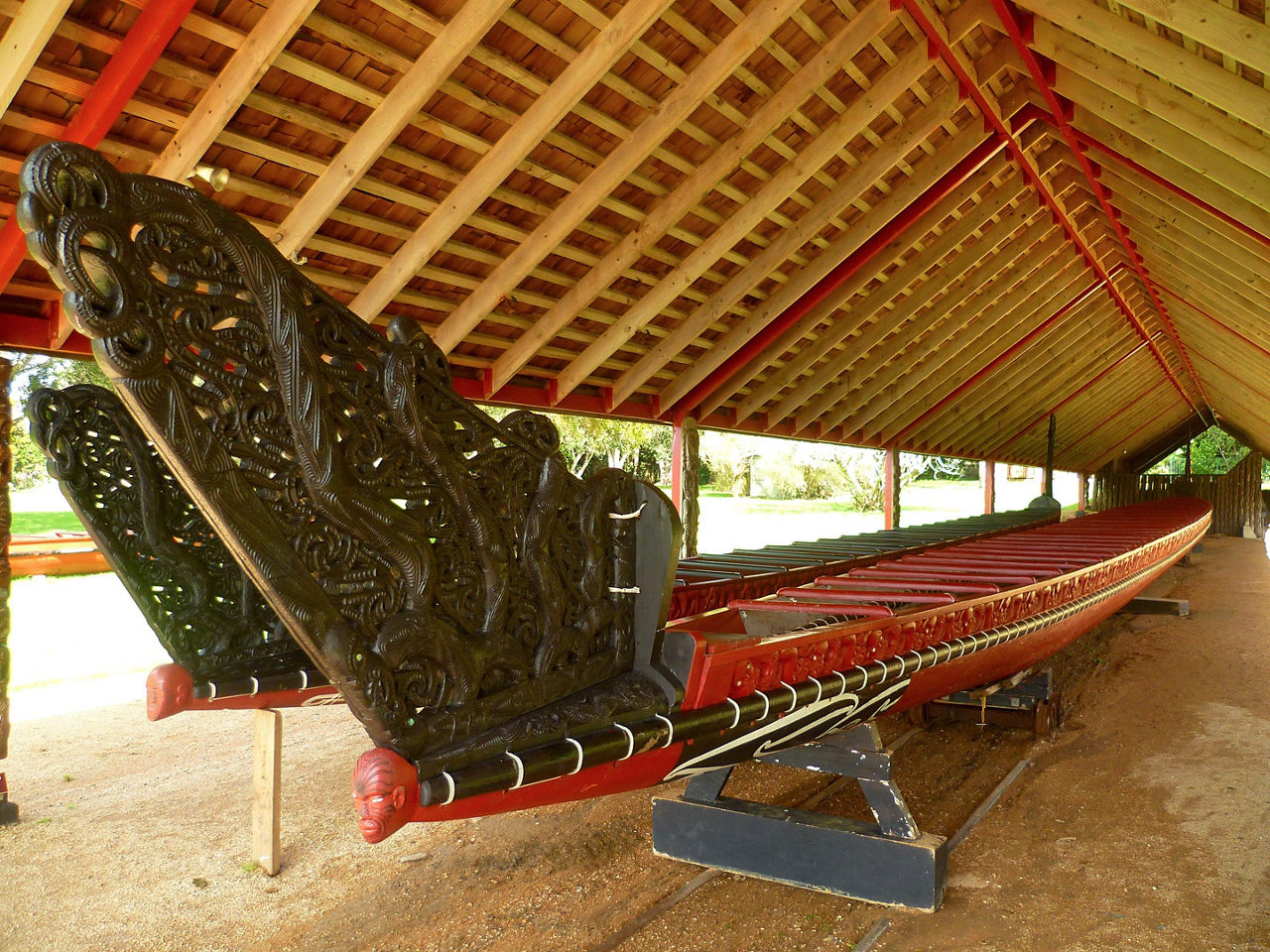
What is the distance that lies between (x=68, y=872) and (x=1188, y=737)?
18.2 ft

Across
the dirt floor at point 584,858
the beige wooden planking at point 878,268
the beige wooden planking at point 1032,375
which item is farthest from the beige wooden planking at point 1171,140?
the beige wooden planking at point 1032,375

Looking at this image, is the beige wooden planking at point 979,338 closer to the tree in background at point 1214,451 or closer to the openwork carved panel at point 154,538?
the openwork carved panel at point 154,538

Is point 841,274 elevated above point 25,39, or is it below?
above

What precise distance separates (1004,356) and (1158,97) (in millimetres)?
6541

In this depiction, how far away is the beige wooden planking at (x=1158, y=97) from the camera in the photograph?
13.7ft

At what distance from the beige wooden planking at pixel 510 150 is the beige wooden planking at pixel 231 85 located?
3.78 ft

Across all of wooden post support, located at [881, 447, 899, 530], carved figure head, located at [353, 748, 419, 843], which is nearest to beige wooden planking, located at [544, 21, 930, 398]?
carved figure head, located at [353, 748, 419, 843]

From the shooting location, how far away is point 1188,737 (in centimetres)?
498

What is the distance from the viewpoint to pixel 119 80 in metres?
3.22

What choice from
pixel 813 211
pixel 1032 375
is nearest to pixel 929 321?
pixel 813 211

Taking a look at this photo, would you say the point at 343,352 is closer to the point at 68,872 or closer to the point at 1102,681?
the point at 68,872

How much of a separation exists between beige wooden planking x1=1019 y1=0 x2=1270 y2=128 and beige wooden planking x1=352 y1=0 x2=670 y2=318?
1.91 m

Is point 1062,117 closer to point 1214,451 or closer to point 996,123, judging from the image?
point 996,123

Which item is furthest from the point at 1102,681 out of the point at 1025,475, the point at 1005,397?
the point at 1025,475
